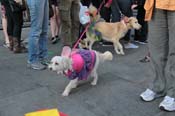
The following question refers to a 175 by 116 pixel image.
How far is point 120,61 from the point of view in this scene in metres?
4.86

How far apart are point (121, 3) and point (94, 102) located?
8.54 feet

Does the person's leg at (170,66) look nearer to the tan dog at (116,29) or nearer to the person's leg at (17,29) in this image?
the tan dog at (116,29)

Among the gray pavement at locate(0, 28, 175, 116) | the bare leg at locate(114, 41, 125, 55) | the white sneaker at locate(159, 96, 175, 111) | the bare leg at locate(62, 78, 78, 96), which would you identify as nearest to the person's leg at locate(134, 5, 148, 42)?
the bare leg at locate(114, 41, 125, 55)

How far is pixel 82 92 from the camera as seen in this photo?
359 centimetres

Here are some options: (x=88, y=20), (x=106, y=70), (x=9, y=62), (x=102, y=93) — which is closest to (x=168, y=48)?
(x=102, y=93)

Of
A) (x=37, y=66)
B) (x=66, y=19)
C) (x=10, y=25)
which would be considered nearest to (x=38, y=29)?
(x=37, y=66)

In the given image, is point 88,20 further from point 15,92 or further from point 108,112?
point 108,112

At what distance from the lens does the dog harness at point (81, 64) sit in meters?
3.39

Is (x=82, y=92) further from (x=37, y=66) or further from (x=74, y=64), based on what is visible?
(x=37, y=66)

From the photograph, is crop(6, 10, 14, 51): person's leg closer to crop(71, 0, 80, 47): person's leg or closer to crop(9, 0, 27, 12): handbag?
crop(9, 0, 27, 12): handbag

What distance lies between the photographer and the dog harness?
3387mm

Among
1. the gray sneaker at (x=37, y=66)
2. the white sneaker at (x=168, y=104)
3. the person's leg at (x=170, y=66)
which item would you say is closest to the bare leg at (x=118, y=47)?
the gray sneaker at (x=37, y=66)

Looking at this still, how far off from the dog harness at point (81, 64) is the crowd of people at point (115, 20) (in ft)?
2.26

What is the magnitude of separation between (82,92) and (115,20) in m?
2.36
